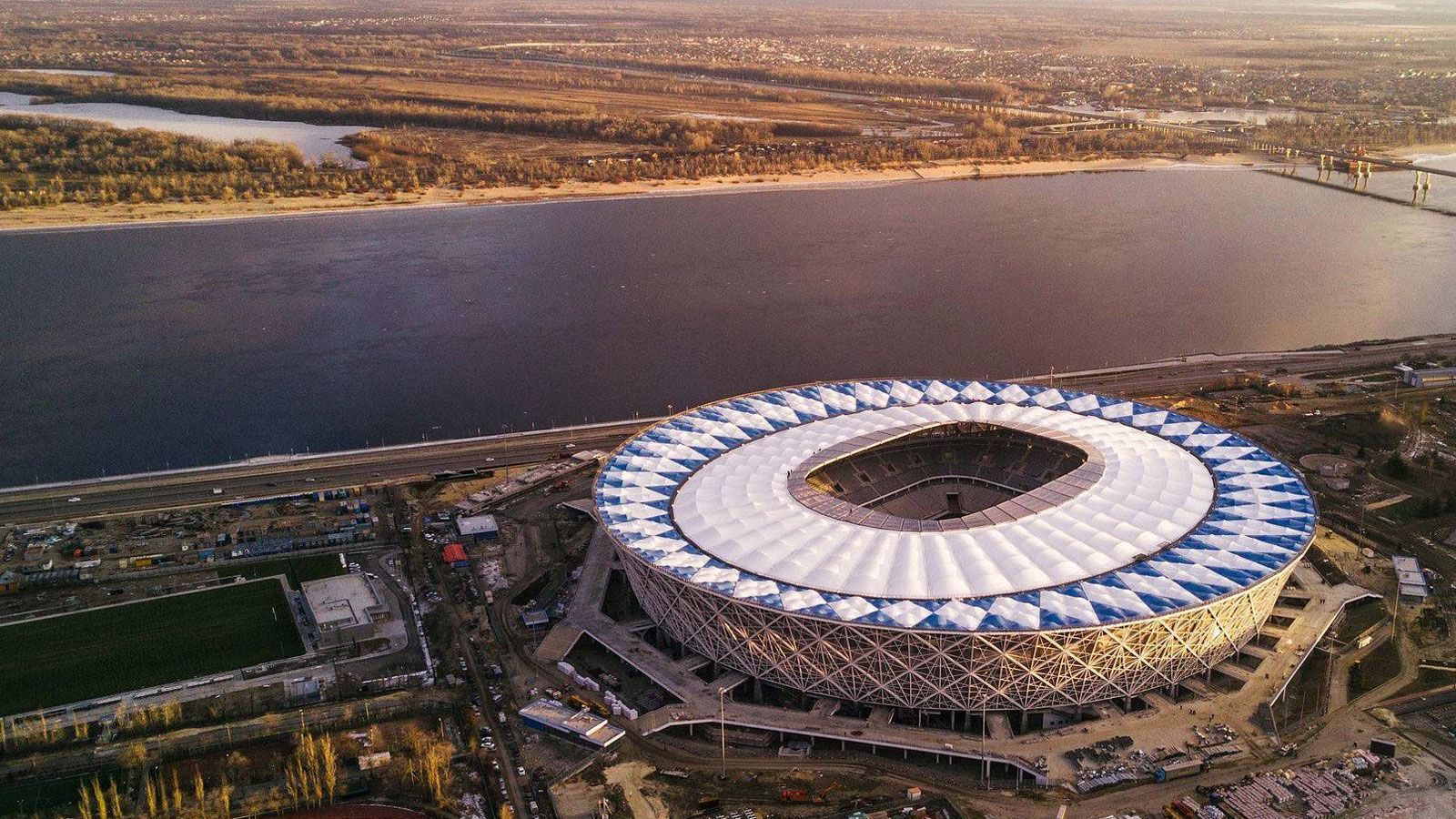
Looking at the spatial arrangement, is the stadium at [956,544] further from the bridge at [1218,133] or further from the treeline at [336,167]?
the bridge at [1218,133]

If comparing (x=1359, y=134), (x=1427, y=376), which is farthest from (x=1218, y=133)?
(x=1427, y=376)

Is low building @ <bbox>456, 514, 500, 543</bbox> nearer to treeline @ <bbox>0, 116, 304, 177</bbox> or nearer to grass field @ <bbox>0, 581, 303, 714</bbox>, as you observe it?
grass field @ <bbox>0, 581, 303, 714</bbox>

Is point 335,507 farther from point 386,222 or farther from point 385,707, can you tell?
point 386,222

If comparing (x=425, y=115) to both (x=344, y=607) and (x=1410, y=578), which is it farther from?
(x=1410, y=578)

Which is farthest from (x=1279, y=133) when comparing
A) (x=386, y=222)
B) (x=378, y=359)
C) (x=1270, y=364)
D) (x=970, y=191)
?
(x=378, y=359)

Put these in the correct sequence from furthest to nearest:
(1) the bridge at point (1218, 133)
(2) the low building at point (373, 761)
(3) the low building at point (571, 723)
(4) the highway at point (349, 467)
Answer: (1) the bridge at point (1218, 133) < (4) the highway at point (349, 467) < (3) the low building at point (571, 723) < (2) the low building at point (373, 761)

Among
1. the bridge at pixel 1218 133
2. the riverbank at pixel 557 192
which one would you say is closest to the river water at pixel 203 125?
the riverbank at pixel 557 192

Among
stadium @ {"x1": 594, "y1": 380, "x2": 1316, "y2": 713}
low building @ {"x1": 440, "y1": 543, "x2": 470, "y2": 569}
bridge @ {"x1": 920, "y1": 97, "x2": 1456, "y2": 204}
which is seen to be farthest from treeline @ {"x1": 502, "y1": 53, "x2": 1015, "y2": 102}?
low building @ {"x1": 440, "y1": 543, "x2": 470, "y2": 569}
